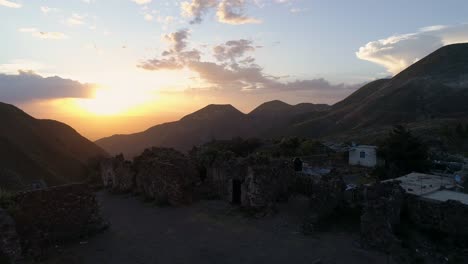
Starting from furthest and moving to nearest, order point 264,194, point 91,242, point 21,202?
point 264,194 → point 91,242 → point 21,202

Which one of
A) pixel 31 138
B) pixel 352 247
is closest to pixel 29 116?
pixel 31 138

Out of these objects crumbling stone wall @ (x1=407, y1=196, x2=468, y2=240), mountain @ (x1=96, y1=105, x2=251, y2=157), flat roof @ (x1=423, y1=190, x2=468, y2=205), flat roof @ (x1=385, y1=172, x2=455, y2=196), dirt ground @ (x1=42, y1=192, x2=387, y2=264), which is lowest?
dirt ground @ (x1=42, y1=192, x2=387, y2=264)

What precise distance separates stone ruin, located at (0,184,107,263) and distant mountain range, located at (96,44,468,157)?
68.3 metres

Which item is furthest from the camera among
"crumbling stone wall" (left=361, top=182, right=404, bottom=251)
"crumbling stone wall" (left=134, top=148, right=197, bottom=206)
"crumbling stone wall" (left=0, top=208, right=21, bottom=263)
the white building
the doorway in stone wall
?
the white building

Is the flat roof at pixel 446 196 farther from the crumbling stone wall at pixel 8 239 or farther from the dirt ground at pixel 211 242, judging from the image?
the crumbling stone wall at pixel 8 239

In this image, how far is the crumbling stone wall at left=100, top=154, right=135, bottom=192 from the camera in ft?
72.8

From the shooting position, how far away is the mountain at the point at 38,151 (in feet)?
154

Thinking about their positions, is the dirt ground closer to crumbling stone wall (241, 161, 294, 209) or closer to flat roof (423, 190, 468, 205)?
crumbling stone wall (241, 161, 294, 209)

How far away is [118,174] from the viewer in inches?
909

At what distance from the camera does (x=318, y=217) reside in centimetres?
1459

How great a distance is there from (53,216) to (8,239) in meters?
2.18

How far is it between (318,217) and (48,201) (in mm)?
10519

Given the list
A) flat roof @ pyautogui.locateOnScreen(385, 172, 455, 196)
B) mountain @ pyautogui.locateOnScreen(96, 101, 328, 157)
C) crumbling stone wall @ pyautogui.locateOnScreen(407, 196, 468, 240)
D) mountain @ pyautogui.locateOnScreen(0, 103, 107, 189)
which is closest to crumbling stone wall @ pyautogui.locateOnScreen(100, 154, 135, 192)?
flat roof @ pyautogui.locateOnScreen(385, 172, 455, 196)

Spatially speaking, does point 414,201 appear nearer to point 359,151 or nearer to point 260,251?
point 260,251
